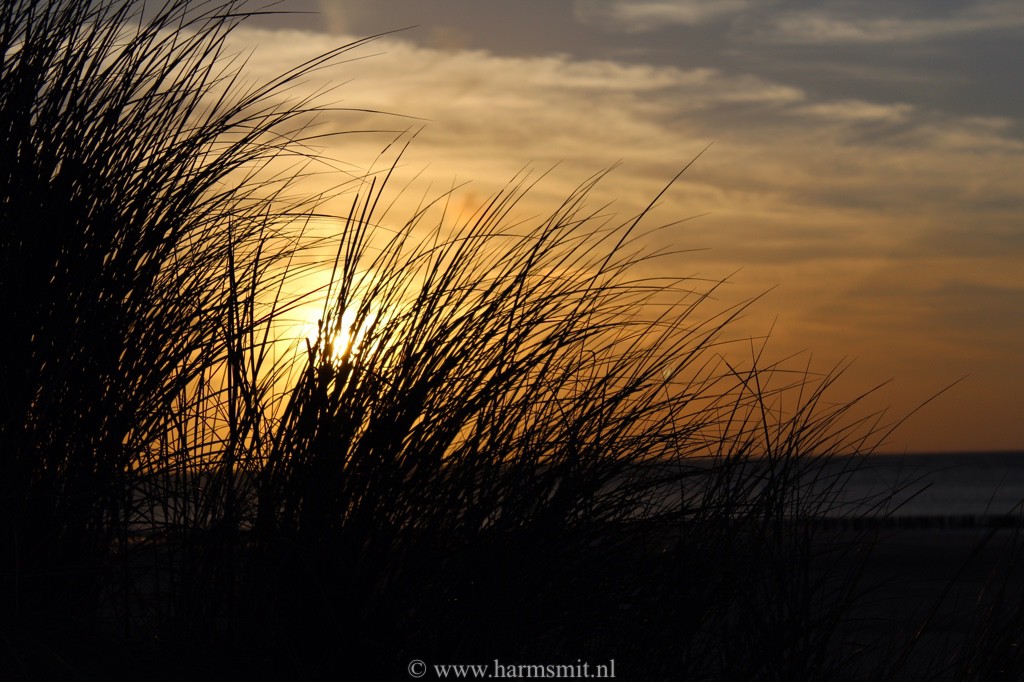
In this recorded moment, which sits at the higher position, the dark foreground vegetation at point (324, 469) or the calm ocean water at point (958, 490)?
the dark foreground vegetation at point (324, 469)

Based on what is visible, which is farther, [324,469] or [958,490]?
[958,490]

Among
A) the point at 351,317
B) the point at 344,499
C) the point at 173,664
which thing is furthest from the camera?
the point at 351,317

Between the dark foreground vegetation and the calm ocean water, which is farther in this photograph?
the calm ocean water

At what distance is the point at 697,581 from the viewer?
6.51 feet

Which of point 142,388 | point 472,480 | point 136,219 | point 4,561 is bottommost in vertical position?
point 4,561

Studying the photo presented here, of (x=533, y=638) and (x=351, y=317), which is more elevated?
(x=351, y=317)

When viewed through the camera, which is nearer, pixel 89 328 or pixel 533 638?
pixel 533 638

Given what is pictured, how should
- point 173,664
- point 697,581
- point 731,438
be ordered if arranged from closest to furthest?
point 173,664
point 697,581
point 731,438

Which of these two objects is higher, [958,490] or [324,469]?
[324,469]

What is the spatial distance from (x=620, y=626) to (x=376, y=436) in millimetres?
628

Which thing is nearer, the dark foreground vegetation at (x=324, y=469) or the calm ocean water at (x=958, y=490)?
the dark foreground vegetation at (x=324, y=469)

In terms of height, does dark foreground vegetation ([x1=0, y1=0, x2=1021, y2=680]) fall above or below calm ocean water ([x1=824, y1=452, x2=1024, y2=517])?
above

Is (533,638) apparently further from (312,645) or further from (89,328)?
(89,328)

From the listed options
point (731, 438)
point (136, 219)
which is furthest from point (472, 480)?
point (136, 219)
